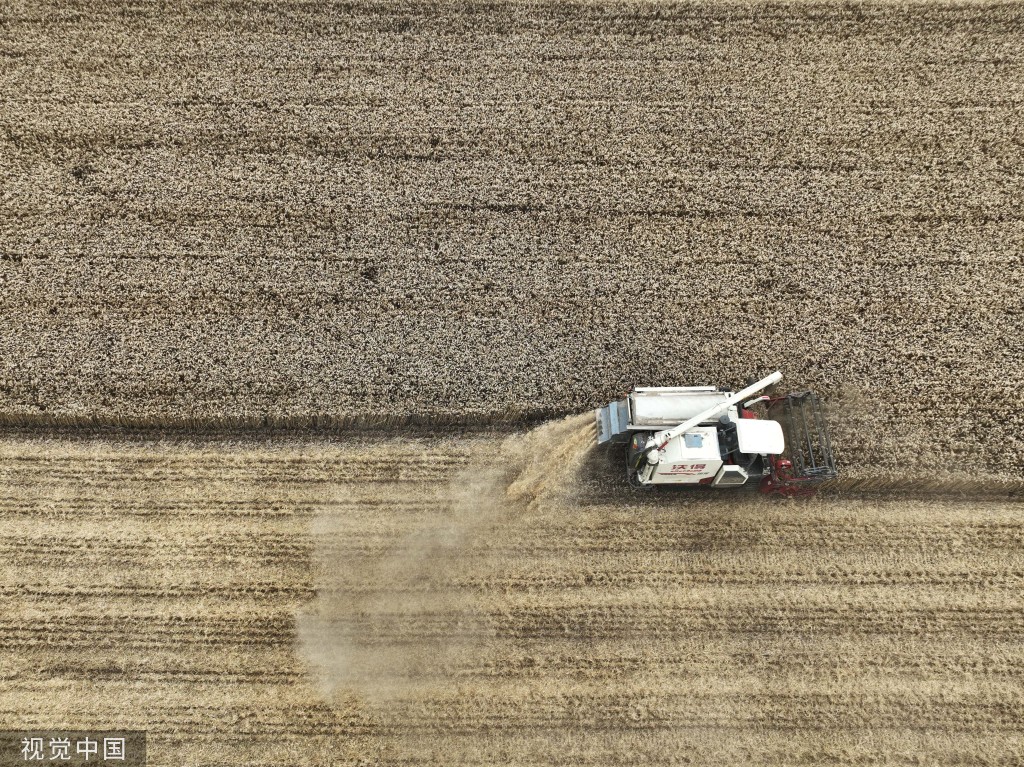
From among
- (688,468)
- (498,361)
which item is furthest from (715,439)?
(498,361)

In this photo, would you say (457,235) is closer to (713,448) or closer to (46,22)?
(713,448)

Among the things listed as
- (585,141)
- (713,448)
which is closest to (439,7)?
(585,141)

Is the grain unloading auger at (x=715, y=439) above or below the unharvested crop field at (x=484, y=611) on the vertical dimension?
above

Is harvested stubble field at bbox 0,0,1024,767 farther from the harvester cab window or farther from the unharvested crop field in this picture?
the harvester cab window

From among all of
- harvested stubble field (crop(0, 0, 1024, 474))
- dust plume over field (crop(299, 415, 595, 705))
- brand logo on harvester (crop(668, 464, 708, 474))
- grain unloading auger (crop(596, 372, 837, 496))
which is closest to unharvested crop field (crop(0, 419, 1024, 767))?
dust plume over field (crop(299, 415, 595, 705))

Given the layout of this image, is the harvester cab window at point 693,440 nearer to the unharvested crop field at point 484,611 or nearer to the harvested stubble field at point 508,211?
the unharvested crop field at point 484,611

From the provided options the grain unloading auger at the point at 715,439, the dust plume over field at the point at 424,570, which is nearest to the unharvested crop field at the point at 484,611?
the dust plume over field at the point at 424,570
